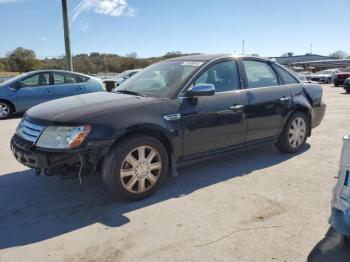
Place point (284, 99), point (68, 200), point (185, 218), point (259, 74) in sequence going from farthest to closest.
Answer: point (284, 99)
point (259, 74)
point (68, 200)
point (185, 218)

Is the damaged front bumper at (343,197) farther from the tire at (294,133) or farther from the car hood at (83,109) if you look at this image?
the tire at (294,133)

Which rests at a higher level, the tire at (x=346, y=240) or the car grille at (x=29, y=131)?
the car grille at (x=29, y=131)

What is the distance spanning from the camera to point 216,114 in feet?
15.2

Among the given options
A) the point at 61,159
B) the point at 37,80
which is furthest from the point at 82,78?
the point at 61,159

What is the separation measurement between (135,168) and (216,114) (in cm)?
134

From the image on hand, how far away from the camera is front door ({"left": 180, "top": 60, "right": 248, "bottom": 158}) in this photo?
4.41 metres

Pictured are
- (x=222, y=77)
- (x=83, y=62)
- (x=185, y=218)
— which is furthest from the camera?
(x=83, y=62)

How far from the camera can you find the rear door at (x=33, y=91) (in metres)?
10.5

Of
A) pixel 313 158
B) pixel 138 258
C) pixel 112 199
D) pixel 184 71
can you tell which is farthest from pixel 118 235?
pixel 313 158

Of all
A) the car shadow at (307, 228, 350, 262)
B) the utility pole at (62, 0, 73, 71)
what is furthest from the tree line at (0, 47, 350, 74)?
the car shadow at (307, 228, 350, 262)

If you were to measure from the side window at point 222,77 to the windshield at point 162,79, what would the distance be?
0.55 feet

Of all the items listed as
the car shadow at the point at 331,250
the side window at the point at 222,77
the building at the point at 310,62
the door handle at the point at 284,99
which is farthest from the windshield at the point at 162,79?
the building at the point at 310,62

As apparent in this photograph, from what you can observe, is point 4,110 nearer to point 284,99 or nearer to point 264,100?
point 264,100

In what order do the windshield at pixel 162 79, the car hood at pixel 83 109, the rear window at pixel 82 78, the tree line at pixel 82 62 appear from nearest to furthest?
1. the car hood at pixel 83 109
2. the windshield at pixel 162 79
3. the rear window at pixel 82 78
4. the tree line at pixel 82 62
